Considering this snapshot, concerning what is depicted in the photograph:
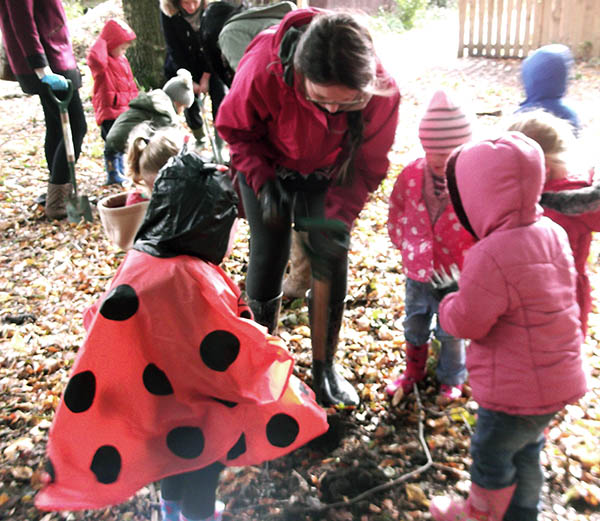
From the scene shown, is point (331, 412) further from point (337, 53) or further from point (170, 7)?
point (170, 7)

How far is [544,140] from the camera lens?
7.44 feet

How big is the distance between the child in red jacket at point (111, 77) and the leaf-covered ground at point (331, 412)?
43 centimetres

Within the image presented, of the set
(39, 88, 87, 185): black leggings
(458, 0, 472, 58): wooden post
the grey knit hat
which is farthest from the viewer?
(458, 0, 472, 58): wooden post

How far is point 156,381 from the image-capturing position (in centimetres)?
179

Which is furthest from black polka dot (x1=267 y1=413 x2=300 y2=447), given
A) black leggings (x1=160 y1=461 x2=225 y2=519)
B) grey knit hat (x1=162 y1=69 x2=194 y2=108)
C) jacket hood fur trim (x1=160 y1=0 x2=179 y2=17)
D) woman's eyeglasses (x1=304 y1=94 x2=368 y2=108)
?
jacket hood fur trim (x1=160 y1=0 x2=179 y2=17)

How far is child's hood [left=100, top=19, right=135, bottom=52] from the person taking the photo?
590cm

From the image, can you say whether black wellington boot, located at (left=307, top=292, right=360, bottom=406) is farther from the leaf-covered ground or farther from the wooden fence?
the wooden fence

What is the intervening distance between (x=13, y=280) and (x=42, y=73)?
1.85 metres

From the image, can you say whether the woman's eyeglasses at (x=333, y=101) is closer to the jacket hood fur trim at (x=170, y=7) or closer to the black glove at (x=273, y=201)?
the black glove at (x=273, y=201)

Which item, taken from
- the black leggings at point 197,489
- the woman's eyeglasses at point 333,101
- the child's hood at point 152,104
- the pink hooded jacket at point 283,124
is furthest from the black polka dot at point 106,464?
the child's hood at point 152,104

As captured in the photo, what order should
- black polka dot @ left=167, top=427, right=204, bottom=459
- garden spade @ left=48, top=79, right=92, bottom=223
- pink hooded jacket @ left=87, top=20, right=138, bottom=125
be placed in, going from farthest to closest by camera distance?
pink hooded jacket @ left=87, top=20, right=138, bottom=125 < garden spade @ left=48, top=79, right=92, bottom=223 < black polka dot @ left=167, top=427, right=204, bottom=459

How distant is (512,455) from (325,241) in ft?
3.81

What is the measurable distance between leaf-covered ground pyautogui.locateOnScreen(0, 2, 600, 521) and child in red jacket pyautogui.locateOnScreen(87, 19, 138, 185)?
43 centimetres

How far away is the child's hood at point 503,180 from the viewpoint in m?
1.72
